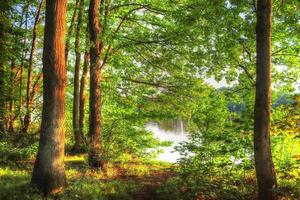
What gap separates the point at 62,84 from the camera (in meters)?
8.45

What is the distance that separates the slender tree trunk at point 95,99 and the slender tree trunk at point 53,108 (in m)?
3.93

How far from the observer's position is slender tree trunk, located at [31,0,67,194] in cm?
815

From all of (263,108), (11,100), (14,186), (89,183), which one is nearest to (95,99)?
(89,183)

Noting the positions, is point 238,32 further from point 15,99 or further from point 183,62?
point 15,99

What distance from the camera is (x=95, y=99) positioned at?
12641 millimetres

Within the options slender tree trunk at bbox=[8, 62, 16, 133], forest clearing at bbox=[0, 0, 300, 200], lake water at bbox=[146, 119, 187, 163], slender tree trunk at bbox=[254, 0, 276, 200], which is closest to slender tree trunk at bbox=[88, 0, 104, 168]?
forest clearing at bbox=[0, 0, 300, 200]

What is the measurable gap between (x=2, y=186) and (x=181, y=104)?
29.5 feet

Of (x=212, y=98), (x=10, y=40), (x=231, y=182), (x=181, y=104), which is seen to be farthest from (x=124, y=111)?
(x=231, y=182)

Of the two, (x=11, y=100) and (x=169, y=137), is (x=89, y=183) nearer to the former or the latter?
(x=11, y=100)

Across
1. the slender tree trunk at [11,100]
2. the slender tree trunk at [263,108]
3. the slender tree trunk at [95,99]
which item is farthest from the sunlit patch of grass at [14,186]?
the slender tree trunk at [11,100]

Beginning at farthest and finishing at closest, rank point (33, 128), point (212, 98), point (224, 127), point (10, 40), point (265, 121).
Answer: point (33, 128) → point (10, 40) → point (212, 98) → point (224, 127) → point (265, 121)

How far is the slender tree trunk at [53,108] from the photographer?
815cm

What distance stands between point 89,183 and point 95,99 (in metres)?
3.97

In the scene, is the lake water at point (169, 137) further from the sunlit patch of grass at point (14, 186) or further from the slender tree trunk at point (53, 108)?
the sunlit patch of grass at point (14, 186)
